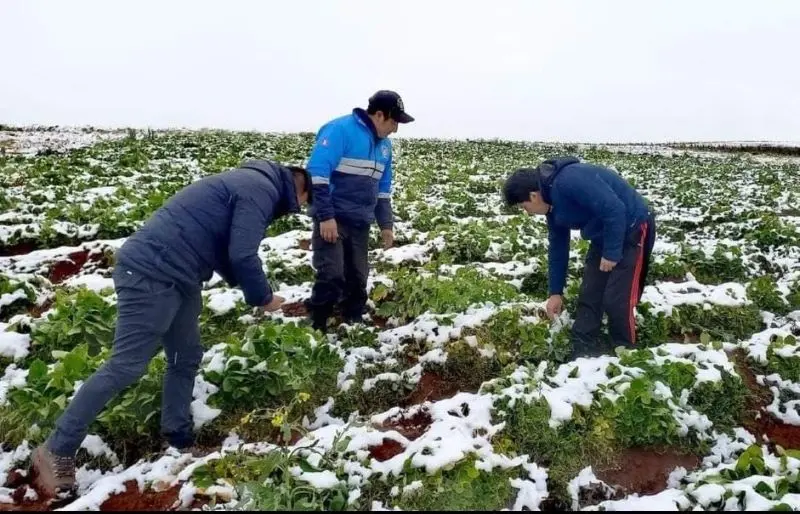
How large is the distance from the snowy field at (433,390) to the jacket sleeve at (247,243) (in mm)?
1009

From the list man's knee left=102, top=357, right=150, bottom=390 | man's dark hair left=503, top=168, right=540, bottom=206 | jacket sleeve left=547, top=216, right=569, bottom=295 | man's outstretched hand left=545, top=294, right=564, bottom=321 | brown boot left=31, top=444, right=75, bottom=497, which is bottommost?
brown boot left=31, top=444, right=75, bottom=497

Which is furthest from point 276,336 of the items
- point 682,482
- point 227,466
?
point 682,482

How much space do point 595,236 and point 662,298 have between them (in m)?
2.01

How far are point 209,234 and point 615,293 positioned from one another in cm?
348

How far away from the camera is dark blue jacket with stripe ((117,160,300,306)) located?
3.65 m

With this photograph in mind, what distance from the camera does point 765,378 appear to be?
5.26 meters

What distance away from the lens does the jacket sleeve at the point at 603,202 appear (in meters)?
4.79

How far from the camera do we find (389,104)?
5277 mm

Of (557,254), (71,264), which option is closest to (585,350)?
(557,254)

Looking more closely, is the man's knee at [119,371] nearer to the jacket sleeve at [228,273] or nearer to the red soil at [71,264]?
the jacket sleeve at [228,273]

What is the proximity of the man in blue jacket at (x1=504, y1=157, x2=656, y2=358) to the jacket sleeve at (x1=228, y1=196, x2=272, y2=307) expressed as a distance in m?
2.19

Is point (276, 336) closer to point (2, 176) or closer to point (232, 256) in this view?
point (232, 256)

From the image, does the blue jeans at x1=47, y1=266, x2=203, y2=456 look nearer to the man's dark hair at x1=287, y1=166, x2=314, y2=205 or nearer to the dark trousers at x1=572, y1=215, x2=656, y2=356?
the man's dark hair at x1=287, y1=166, x2=314, y2=205

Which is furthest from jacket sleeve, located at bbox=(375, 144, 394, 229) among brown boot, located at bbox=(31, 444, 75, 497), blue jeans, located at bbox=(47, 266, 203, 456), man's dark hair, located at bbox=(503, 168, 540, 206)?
brown boot, located at bbox=(31, 444, 75, 497)
